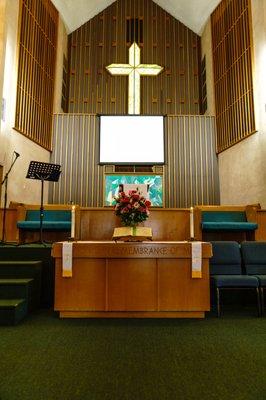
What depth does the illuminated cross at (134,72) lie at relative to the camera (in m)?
7.89

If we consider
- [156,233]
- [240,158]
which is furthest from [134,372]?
[240,158]

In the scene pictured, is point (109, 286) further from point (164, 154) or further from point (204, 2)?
point (204, 2)

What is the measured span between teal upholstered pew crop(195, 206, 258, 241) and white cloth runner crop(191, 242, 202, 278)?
1558 millimetres

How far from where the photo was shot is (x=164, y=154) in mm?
7492

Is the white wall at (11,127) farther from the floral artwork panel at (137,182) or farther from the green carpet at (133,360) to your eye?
the green carpet at (133,360)

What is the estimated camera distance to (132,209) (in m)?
3.53

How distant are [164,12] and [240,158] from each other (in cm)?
503

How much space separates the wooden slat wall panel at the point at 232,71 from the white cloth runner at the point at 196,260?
12.4 feet

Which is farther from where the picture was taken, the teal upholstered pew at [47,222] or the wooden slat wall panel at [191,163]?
the wooden slat wall panel at [191,163]

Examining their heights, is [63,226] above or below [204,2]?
below

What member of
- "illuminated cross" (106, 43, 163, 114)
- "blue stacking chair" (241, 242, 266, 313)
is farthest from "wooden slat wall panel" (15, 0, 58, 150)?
"blue stacking chair" (241, 242, 266, 313)

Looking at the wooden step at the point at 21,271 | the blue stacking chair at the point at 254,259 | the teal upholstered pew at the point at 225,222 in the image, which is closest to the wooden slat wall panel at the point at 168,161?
the teal upholstered pew at the point at 225,222

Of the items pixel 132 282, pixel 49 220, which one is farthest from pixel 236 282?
pixel 49 220

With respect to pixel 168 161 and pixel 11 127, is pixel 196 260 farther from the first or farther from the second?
pixel 168 161
